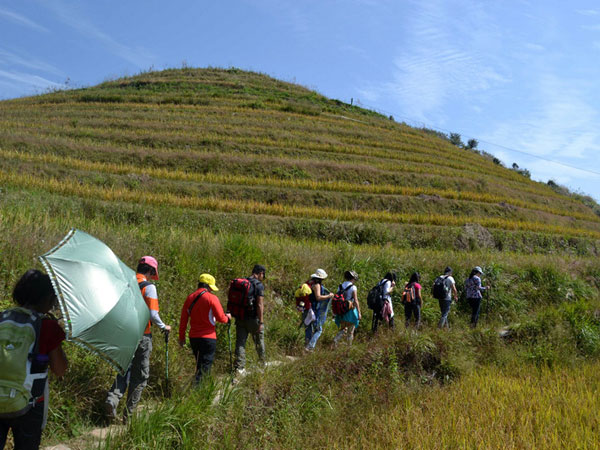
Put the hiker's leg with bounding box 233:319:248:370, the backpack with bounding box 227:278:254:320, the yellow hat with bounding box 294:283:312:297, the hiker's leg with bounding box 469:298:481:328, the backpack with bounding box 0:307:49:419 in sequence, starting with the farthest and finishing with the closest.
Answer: the hiker's leg with bounding box 469:298:481:328, the yellow hat with bounding box 294:283:312:297, the hiker's leg with bounding box 233:319:248:370, the backpack with bounding box 227:278:254:320, the backpack with bounding box 0:307:49:419

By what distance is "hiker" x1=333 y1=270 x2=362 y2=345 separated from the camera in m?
7.88

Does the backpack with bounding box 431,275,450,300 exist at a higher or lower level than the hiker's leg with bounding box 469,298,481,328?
higher

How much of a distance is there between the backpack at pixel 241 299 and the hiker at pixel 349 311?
7.74 ft

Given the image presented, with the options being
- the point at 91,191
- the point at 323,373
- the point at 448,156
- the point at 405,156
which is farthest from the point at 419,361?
the point at 448,156

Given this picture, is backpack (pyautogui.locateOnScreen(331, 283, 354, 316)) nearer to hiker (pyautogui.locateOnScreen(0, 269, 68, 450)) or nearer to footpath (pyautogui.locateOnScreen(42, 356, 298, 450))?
footpath (pyautogui.locateOnScreen(42, 356, 298, 450))

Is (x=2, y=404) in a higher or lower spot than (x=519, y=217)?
lower

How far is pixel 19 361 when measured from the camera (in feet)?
9.01

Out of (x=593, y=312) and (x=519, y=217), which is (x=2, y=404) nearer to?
(x=593, y=312)

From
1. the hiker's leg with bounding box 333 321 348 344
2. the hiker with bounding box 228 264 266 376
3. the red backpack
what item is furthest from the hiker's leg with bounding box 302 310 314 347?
the hiker with bounding box 228 264 266 376

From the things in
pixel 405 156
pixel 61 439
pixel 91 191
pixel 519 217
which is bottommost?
pixel 61 439

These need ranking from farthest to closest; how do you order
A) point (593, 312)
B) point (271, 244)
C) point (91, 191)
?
point (91, 191) < point (271, 244) < point (593, 312)

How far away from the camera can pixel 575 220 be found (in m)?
29.5

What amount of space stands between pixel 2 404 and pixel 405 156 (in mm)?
32409

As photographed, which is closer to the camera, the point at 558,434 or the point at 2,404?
the point at 2,404
